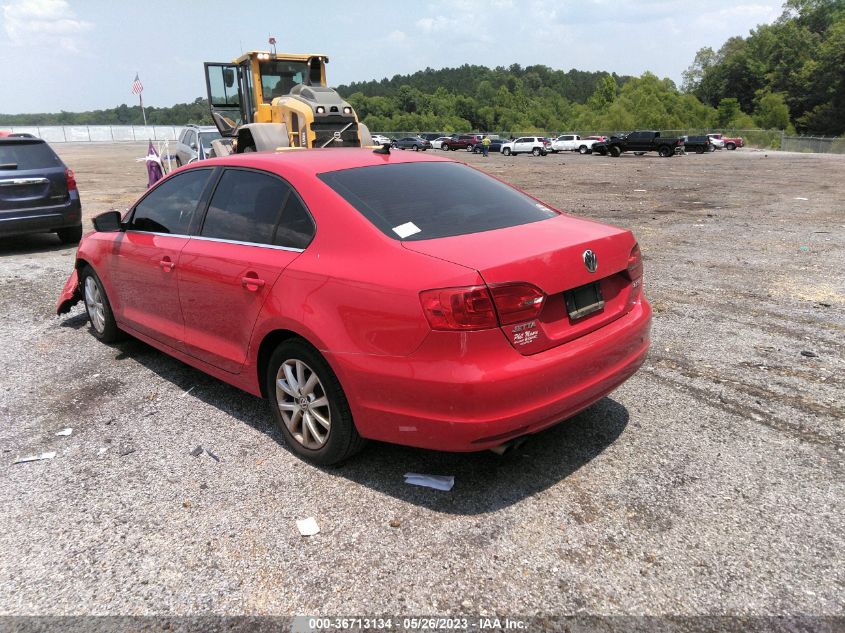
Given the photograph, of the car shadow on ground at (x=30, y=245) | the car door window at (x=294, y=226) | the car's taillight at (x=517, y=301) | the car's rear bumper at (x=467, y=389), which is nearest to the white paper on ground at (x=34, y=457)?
the car door window at (x=294, y=226)

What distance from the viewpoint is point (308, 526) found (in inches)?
116

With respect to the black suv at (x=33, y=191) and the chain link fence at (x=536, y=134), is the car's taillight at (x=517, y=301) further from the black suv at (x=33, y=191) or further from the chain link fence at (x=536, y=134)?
the chain link fence at (x=536, y=134)

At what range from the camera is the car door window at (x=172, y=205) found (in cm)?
423

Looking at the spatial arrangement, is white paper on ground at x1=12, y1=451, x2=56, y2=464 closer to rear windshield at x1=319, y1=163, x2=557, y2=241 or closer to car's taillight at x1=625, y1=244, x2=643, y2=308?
rear windshield at x1=319, y1=163, x2=557, y2=241

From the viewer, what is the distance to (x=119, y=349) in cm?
546

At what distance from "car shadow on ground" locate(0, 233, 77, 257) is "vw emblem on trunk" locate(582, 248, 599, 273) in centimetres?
960

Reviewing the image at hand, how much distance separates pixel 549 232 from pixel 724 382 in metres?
2.05

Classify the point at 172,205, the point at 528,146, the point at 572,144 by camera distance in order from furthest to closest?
the point at 572,144, the point at 528,146, the point at 172,205

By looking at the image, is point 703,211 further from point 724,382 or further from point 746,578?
point 746,578

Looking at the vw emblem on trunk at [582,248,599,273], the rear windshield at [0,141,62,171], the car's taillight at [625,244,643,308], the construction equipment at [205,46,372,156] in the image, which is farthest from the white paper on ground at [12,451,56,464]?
the construction equipment at [205,46,372,156]

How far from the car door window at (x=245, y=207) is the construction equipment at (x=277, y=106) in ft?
26.3

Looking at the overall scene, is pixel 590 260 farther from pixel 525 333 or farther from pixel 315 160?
pixel 315 160

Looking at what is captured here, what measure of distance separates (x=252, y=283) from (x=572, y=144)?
53.6 m

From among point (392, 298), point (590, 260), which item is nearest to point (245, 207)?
point (392, 298)
